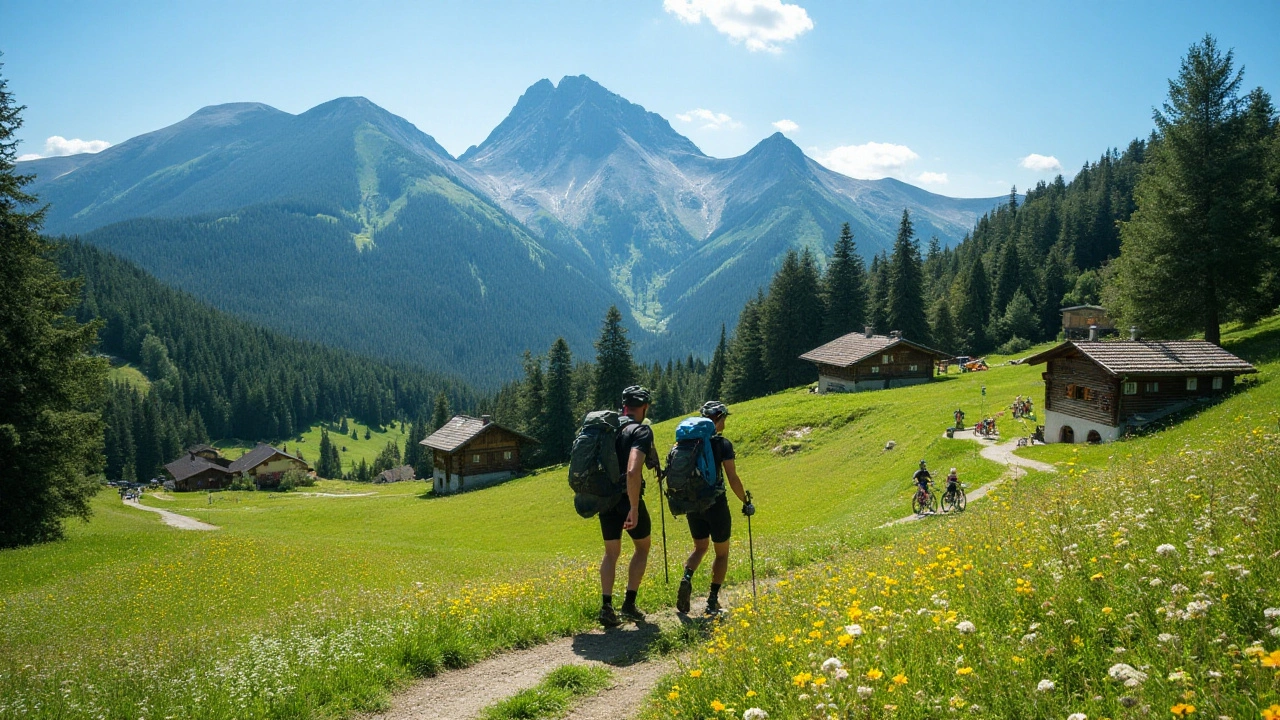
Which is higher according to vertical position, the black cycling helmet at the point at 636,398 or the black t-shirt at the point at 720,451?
the black cycling helmet at the point at 636,398

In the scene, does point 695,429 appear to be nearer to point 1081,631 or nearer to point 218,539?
point 1081,631

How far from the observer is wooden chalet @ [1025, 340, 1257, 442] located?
2747 cm

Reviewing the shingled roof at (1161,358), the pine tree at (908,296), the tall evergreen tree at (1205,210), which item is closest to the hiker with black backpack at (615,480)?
the shingled roof at (1161,358)

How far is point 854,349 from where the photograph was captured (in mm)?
63719

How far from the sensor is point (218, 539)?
1154 inches

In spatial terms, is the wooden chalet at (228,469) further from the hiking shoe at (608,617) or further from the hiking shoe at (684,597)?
the hiking shoe at (684,597)

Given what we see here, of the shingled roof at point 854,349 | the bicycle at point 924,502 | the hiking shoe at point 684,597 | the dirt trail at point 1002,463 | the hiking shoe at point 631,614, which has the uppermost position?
the shingled roof at point 854,349

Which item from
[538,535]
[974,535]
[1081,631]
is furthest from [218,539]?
[1081,631]

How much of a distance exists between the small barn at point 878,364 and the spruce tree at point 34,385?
54973mm

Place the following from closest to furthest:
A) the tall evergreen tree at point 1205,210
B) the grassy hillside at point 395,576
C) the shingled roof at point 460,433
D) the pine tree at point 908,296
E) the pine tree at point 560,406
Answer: the grassy hillside at point 395,576 → the tall evergreen tree at point 1205,210 → the shingled roof at point 460,433 → the pine tree at point 560,406 → the pine tree at point 908,296

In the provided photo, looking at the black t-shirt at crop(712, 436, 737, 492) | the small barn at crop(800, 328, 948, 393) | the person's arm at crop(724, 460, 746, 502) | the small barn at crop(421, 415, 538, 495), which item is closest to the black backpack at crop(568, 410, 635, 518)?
the black t-shirt at crop(712, 436, 737, 492)

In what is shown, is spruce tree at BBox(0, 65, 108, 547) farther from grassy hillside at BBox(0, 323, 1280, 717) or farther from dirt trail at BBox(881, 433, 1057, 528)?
dirt trail at BBox(881, 433, 1057, 528)

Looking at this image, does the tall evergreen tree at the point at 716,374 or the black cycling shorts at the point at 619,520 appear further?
the tall evergreen tree at the point at 716,374

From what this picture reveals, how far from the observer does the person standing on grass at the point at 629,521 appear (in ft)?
28.8
